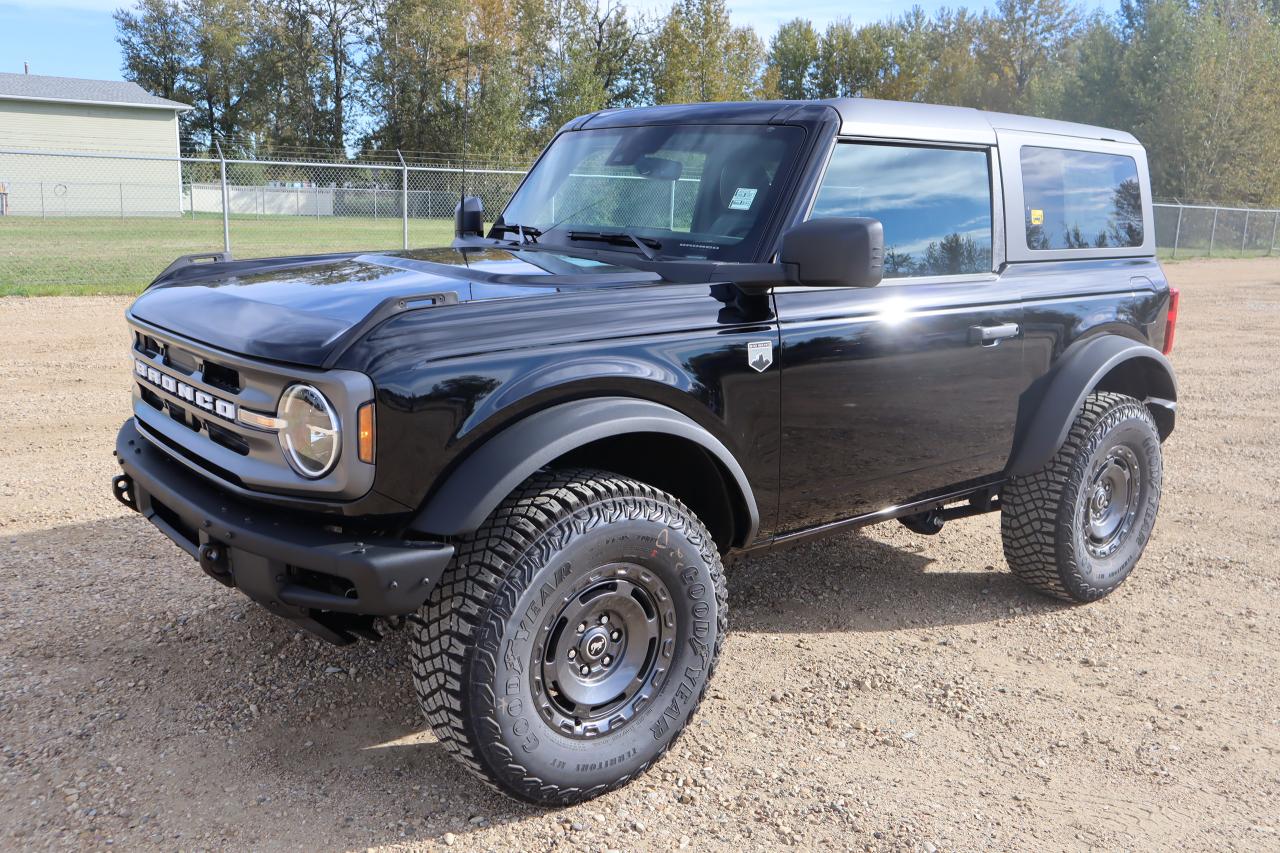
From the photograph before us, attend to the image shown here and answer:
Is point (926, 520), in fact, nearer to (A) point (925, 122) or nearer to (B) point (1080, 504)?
(B) point (1080, 504)

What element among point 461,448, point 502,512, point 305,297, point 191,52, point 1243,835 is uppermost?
point 191,52

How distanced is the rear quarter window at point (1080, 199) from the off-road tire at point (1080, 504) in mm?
723

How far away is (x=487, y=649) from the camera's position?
8.88 ft

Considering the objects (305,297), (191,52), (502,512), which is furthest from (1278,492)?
(191,52)

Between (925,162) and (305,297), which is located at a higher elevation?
(925,162)

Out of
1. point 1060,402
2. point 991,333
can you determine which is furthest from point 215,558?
point 1060,402

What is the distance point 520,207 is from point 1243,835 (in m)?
3.41

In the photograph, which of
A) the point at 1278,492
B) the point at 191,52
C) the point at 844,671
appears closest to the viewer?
the point at 844,671

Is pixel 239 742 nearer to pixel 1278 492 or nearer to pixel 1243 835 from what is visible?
pixel 1243 835

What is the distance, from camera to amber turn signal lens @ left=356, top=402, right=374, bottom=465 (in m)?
2.54

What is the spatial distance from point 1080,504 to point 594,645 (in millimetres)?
2538

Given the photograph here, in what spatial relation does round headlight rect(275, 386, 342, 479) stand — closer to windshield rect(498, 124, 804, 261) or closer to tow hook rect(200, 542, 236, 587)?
tow hook rect(200, 542, 236, 587)

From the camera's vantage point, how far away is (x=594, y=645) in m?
3.00

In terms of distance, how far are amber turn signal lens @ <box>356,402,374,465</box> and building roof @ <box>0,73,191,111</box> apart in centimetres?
4723
